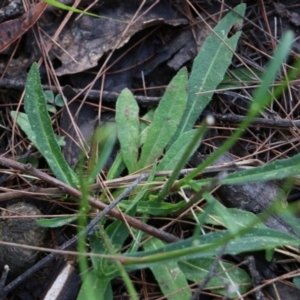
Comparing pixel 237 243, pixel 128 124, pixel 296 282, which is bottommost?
pixel 296 282

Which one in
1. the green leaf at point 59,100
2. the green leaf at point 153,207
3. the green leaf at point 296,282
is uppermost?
the green leaf at point 59,100

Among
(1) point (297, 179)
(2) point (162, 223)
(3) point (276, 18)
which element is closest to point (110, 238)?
(2) point (162, 223)

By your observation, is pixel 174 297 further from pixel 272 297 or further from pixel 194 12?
pixel 194 12

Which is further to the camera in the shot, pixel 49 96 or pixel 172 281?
pixel 49 96

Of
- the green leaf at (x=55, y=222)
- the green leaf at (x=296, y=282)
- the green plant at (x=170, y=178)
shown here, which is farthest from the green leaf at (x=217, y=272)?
the green leaf at (x=55, y=222)

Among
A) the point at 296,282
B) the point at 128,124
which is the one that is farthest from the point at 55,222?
the point at 296,282

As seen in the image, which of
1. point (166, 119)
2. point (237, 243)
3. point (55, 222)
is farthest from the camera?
point (166, 119)

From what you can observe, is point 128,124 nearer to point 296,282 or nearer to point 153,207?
point 153,207

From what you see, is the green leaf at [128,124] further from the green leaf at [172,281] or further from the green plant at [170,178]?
the green leaf at [172,281]

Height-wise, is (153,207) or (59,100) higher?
(59,100)
